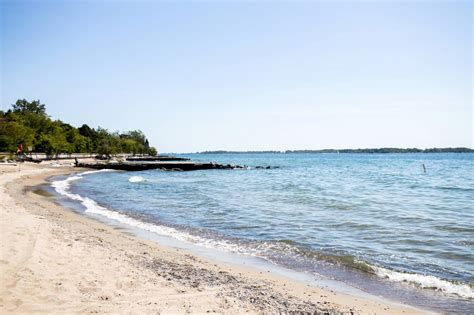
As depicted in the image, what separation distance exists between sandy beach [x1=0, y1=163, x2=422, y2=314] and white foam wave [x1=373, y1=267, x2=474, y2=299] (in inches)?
64.4

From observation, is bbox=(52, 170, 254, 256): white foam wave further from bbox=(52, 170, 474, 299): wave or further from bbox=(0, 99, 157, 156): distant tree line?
bbox=(0, 99, 157, 156): distant tree line

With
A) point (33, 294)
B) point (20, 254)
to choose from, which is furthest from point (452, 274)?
point (20, 254)

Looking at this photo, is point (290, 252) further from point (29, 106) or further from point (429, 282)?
point (29, 106)

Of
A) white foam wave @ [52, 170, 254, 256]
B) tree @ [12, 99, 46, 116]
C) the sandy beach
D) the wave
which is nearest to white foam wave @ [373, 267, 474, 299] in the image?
the wave

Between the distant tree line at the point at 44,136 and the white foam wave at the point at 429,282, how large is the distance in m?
82.7

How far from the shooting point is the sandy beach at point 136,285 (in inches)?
232

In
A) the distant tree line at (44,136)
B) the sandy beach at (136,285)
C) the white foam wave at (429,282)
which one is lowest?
the white foam wave at (429,282)

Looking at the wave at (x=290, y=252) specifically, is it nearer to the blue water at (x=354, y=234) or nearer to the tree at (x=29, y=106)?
the blue water at (x=354, y=234)

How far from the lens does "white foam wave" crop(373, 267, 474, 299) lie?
7.71m

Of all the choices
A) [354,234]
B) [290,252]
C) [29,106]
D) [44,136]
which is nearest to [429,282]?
[290,252]

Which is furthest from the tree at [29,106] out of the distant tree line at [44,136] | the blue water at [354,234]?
the blue water at [354,234]

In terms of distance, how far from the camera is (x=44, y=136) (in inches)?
3440

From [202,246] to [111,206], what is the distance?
37.5 ft

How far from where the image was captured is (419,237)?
12828mm
